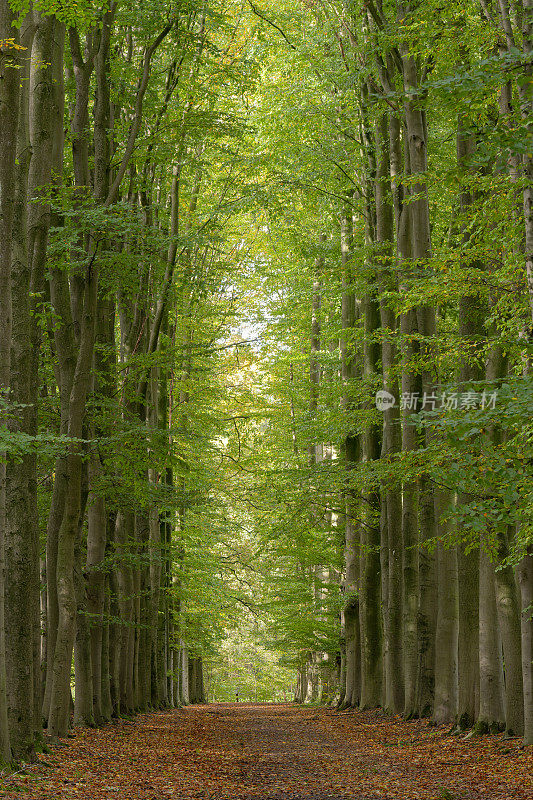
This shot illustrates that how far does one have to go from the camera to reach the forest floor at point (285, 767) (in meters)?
7.98

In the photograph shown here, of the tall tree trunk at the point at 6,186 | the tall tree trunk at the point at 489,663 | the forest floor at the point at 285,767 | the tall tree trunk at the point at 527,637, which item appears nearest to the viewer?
the tall tree trunk at the point at 6,186

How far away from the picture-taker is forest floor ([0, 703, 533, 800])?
26.2ft

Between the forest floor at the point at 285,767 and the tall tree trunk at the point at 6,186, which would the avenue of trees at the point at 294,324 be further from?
the forest floor at the point at 285,767

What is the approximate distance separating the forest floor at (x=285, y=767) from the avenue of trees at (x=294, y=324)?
0.59m

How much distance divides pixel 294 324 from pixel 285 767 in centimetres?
1800

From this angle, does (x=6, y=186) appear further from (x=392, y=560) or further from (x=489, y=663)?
→ (x=392, y=560)

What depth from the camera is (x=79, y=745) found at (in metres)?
11.2

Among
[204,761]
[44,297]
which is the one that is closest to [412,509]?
[204,761]

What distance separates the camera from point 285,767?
10.6 meters

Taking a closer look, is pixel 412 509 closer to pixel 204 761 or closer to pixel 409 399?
pixel 409 399

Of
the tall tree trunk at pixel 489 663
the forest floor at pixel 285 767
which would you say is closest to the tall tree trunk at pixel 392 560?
the forest floor at pixel 285 767

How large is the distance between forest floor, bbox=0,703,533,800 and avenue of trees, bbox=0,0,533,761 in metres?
0.59

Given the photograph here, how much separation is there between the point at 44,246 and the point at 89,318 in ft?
7.13

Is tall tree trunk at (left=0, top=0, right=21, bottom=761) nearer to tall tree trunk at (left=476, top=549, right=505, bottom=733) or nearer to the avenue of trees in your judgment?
the avenue of trees
